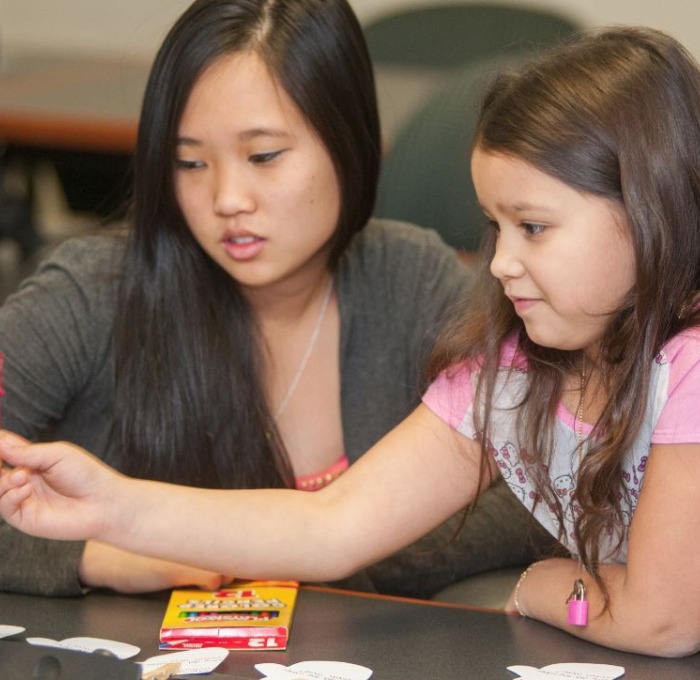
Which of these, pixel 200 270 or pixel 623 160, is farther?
pixel 200 270

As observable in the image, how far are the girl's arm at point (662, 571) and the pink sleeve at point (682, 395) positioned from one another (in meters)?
0.01

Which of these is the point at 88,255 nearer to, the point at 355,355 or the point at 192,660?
the point at 355,355

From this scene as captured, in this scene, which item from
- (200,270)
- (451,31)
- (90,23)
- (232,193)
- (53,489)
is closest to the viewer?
(53,489)

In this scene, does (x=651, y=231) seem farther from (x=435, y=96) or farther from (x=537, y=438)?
(x=435, y=96)

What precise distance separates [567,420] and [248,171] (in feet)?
1.54

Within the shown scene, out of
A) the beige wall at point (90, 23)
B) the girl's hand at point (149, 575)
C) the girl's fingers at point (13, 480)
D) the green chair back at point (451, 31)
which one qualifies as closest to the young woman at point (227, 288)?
the girl's hand at point (149, 575)

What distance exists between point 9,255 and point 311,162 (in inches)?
92.0

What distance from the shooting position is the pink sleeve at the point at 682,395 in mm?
1133

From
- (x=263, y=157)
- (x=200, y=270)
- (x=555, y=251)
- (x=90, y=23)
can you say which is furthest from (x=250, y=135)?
(x=90, y=23)

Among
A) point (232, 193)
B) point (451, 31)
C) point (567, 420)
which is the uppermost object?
point (451, 31)

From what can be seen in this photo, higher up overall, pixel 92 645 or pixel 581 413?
pixel 581 413

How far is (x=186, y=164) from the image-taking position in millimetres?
1503

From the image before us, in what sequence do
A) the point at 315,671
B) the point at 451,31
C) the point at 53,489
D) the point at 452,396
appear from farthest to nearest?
the point at 451,31 → the point at 452,396 → the point at 53,489 → the point at 315,671

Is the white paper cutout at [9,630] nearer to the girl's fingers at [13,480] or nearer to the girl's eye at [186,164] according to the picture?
the girl's fingers at [13,480]
